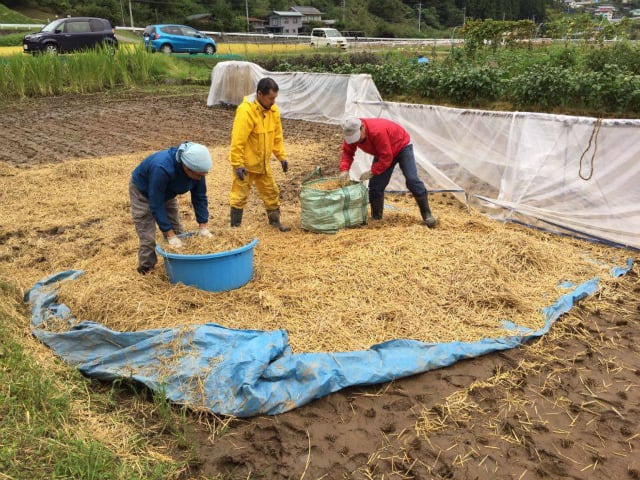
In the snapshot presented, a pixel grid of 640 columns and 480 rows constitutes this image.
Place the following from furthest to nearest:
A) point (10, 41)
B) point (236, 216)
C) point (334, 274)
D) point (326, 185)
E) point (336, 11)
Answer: point (336, 11)
point (10, 41)
point (326, 185)
point (236, 216)
point (334, 274)

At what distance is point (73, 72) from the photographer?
13.3m

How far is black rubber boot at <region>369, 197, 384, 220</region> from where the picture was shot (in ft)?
16.1

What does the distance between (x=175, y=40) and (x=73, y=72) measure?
7.60 meters

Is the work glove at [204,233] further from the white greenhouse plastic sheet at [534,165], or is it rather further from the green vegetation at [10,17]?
the green vegetation at [10,17]

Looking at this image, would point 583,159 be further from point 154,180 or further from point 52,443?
point 52,443

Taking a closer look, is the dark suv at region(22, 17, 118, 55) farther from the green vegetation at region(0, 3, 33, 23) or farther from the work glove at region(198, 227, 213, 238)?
the green vegetation at region(0, 3, 33, 23)

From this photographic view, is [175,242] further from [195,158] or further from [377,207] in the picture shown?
[377,207]

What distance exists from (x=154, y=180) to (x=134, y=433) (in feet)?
5.05

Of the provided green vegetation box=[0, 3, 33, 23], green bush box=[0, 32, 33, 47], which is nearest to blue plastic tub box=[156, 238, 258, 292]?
green bush box=[0, 32, 33, 47]

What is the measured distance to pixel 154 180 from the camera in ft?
10.6

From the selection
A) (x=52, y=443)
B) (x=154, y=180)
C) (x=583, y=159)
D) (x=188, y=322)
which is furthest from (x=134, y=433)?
(x=583, y=159)

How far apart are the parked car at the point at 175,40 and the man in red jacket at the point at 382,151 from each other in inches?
679

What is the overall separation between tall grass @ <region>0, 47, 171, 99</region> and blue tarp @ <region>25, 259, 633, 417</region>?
1189 cm

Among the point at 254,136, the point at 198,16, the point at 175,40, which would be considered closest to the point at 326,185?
the point at 254,136
